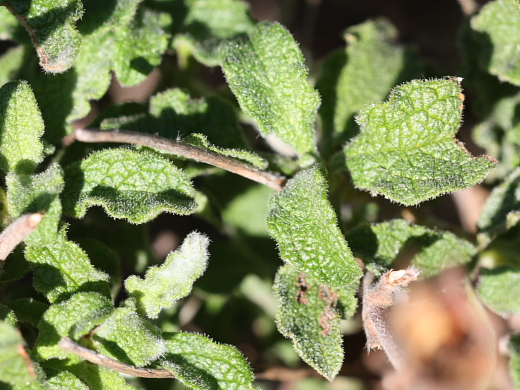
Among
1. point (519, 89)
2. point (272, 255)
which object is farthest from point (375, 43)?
point (272, 255)

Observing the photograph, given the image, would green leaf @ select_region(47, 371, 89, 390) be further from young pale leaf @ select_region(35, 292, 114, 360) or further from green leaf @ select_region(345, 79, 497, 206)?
green leaf @ select_region(345, 79, 497, 206)

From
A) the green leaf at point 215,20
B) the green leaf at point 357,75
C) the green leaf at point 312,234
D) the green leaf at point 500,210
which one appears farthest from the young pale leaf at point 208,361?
the green leaf at point 215,20

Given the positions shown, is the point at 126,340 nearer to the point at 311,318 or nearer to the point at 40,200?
the point at 40,200

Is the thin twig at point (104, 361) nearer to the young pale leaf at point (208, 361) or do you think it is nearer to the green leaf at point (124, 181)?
the young pale leaf at point (208, 361)

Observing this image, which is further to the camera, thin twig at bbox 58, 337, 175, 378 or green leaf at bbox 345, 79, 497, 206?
green leaf at bbox 345, 79, 497, 206

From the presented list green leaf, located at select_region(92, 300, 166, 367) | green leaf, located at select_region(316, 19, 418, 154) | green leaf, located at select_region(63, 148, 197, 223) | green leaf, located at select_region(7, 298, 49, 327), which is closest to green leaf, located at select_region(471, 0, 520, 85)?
green leaf, located at select_region(316, 19, 418, 154)

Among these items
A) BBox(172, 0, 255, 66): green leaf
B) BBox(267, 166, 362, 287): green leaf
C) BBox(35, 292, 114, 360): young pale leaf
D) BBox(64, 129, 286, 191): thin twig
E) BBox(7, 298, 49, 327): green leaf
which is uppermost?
BBox(172, 0, 255, 66): green leaf

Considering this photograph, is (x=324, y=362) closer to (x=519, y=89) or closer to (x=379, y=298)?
(x=379, y=298)

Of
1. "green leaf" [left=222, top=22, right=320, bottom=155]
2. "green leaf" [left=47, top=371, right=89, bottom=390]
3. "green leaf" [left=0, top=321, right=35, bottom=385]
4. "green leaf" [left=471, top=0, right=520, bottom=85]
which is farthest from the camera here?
"green leaf" [left=471, top=0, right=520, bottom=85]
